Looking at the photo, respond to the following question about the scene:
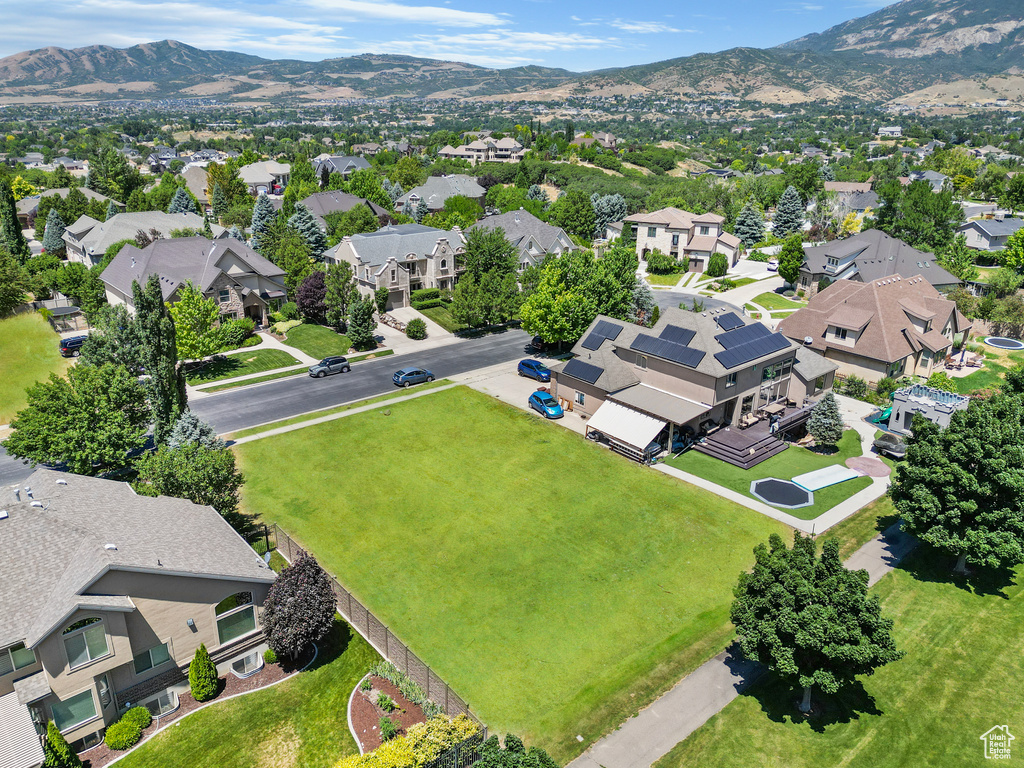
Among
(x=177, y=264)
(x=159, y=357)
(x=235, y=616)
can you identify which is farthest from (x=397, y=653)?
(x=177, y=264)

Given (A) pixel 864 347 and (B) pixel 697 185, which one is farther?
(B) pixel 697 185

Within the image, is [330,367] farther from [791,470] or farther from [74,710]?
[791,470]

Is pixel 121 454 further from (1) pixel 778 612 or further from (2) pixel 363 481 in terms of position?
(1) pixel 778 612

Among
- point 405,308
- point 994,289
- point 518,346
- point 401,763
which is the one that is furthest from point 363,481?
point 994,289

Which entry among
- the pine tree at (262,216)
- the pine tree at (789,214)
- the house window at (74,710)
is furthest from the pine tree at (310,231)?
the pine tree at (789,214)

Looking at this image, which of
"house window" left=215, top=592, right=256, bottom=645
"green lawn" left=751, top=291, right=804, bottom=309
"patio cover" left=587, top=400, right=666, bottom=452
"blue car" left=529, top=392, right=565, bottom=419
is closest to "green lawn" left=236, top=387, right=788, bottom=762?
"blue car" left=529, top=392, right=565, bottom=419

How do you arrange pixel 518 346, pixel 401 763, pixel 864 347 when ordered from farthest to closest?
pixel 518 346, pixel 864 347, pixel 401 763
